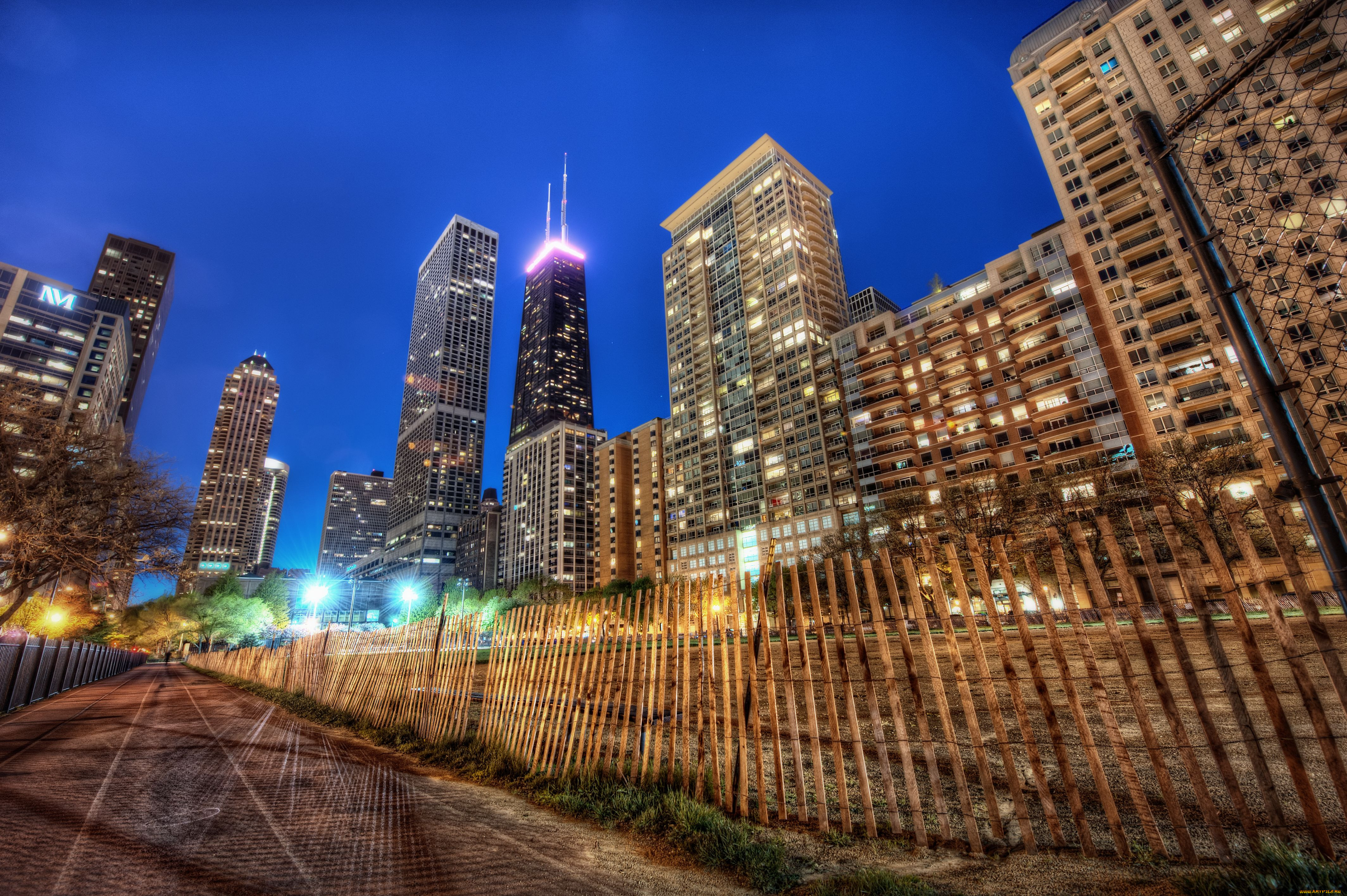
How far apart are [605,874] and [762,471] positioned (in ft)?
274

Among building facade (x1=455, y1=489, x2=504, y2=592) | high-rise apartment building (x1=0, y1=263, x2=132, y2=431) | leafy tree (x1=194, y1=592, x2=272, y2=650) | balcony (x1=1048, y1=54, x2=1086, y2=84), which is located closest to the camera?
balcony (x1=1048, y1=54, x2=1086, y2=84)

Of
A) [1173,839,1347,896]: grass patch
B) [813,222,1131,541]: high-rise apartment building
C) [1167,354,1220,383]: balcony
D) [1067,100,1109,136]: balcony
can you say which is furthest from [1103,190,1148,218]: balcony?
[1173,839,1347,896]: grass patch

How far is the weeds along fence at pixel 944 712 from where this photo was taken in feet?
12.9

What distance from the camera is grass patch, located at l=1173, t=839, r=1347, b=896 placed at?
3301 mm

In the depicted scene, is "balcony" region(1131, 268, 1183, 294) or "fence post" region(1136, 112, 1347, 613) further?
"balcony" region(1131, 268, 1183, 294)

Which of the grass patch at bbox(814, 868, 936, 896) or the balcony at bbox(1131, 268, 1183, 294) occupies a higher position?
the balcony at bbox(1131, 268, 1183, 294)

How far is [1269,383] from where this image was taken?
3.71 m

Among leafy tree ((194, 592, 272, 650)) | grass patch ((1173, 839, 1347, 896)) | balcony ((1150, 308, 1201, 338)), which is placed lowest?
grass patch ((1173, 839, 1347, 896))

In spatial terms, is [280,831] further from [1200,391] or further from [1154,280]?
[1154,280]

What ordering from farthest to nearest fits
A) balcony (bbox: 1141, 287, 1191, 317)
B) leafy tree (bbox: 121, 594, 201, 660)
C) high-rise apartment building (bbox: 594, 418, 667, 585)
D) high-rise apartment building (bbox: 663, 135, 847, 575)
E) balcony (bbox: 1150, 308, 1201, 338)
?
high-rise apartment building (bbox: 594, 418, 667, 585)
high-rise apartment building (bbox: 663, 135, 847, 575)
leafy tree (bbox: 121, 594, 201, 660)
balcony (bbox: 1141, 287, 1191, 317)
balcony (bbox: 1150, 308, 1201, 338)

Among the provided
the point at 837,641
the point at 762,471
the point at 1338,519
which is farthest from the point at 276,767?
the point at 762,471

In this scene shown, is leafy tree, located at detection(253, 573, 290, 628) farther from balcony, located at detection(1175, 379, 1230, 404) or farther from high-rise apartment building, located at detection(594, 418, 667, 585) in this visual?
balcony, located at detection(1175, 379, 1230, 404)

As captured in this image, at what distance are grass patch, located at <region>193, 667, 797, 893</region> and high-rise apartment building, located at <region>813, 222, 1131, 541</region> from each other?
162 feet

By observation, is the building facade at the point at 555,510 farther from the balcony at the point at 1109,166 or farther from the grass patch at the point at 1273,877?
the grass patch at the point at 1273,877
